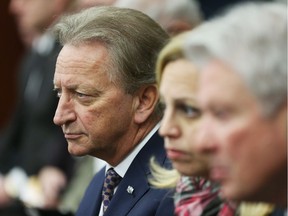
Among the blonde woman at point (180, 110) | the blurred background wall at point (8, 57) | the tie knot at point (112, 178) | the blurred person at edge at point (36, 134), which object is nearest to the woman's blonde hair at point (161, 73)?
the blonde woman at point (180, 110)

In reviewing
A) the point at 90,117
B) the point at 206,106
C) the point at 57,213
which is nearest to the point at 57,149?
the point at 57,213

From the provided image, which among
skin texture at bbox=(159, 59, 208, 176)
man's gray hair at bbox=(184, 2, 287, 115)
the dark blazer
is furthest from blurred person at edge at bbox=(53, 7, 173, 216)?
man's gray hair at bbox=(184, 2, 287, 115)

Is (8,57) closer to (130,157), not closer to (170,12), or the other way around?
(170,12)

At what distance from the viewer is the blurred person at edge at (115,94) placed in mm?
4316

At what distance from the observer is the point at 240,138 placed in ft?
9.20

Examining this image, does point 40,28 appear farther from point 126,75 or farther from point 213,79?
point 213,79

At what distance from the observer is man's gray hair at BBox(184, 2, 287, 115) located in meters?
2.79

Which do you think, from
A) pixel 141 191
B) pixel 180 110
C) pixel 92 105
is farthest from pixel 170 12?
pixel 180 110

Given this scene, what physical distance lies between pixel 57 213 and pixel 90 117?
1.19 m

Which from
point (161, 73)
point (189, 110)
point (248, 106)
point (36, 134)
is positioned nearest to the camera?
point (248, 106)

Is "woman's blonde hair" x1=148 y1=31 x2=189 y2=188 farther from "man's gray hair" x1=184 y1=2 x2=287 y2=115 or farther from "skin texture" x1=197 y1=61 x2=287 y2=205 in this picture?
"skin texture" x1=197 y1=61 x2=287 y2=205

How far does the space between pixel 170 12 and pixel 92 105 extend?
208 cm

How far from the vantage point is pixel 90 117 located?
434 cm

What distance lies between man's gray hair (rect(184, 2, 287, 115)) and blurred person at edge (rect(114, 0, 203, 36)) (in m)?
3.08
